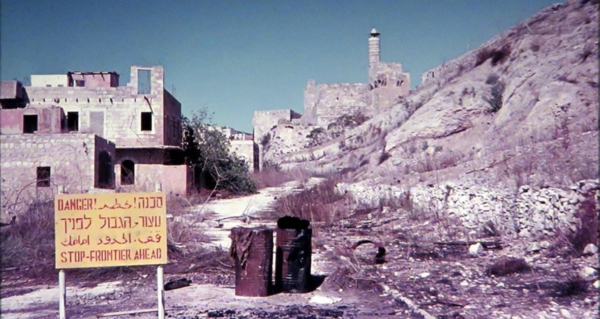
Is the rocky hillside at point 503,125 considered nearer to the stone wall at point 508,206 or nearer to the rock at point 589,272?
the stone wall at point 508,206

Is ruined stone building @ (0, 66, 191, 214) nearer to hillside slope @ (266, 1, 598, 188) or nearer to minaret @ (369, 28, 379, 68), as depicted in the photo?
hillside slope @ (266, 1, 598, 188)

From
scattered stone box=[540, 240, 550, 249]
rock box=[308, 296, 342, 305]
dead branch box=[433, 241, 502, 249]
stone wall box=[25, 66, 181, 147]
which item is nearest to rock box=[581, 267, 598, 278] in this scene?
scattered stone box=[540, 240, 550, 249]

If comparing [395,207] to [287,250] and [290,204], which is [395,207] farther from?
[287,250]

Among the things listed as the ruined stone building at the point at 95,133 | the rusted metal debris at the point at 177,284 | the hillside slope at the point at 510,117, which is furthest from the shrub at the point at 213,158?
the rusted metal debris at the point at 177,284

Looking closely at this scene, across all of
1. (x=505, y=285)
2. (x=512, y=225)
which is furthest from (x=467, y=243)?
(x=505, y=285)

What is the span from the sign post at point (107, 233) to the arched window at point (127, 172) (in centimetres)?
2311

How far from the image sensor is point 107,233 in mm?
5121

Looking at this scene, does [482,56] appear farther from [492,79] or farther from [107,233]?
[107,233]

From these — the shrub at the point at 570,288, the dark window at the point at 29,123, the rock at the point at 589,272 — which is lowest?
A: the shrub at the point at 570,288

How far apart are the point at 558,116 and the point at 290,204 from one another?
8.02 m

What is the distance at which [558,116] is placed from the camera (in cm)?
1444

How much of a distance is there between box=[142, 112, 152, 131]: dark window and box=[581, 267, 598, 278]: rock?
25.5m

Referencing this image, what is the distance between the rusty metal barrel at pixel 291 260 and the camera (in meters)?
6.83

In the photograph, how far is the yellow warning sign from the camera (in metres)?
5.08
